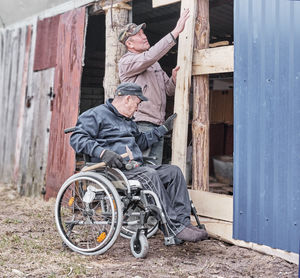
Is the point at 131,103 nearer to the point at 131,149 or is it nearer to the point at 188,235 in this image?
the point at 131,149

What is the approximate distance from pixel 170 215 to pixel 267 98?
132 centimetres

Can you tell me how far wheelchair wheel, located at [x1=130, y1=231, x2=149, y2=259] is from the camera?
4109 millimetres

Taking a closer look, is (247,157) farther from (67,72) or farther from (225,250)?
(67,72)

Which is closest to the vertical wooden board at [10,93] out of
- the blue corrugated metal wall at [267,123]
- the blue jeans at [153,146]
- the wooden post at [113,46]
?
the wooden post at [113,46]

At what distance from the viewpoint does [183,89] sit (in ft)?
16.5

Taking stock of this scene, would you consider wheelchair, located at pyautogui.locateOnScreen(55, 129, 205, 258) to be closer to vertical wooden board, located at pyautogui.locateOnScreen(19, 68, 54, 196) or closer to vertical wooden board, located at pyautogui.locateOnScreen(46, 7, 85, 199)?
vertical wooden board, located at pyautogui.locateOnScreen(46, 7, 85, 199)

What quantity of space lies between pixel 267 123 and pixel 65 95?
3.57 meters

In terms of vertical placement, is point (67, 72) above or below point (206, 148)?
above

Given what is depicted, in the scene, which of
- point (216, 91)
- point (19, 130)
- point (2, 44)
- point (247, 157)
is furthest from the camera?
point (216, 91)

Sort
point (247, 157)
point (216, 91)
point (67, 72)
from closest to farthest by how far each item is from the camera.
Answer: point (247, 157)
point (67, 72)
point (216, 91)

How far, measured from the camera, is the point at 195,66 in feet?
16.6

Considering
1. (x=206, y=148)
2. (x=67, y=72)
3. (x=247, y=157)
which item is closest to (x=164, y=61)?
(x=67, y=72)

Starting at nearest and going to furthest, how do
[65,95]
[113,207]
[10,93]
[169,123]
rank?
[113,207], [169,123], [65,95], [10,93]

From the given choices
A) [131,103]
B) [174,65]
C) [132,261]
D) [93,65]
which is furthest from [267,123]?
[93,65]
